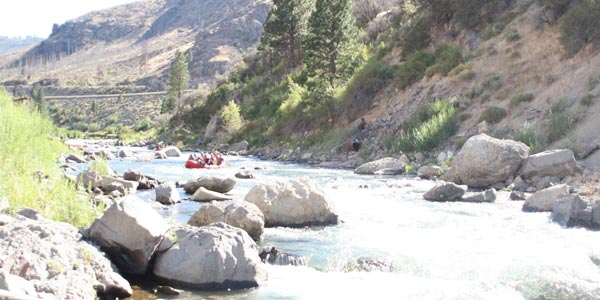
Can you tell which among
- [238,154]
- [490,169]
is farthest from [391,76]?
[490,169]

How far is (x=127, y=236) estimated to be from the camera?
7867 mm

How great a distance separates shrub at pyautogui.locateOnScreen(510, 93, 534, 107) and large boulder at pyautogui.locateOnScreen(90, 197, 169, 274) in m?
18.7

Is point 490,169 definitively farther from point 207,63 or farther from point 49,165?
point 207,63

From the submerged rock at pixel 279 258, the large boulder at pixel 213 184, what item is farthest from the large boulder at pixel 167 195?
the submerged rock at pixel 279 258

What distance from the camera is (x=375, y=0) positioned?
49.0m

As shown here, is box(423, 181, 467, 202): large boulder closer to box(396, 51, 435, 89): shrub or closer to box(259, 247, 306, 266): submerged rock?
box(259, 247, 306, 266): submerged rock

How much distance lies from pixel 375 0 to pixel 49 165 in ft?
135

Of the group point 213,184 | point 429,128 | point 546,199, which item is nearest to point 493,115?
point 429,128

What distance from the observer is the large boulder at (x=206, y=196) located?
50.1 feet

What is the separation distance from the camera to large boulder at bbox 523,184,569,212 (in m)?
12.9

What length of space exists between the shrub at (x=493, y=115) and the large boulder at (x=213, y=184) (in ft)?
38.8

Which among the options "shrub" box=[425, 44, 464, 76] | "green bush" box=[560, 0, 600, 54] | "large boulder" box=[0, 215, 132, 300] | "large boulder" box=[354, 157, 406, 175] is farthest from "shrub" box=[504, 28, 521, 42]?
"large boulder" box=[0, 215, 132, 300]

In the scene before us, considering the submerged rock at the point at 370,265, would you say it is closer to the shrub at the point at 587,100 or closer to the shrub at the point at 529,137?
the shrub at the point at 529,137

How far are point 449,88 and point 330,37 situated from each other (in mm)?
10561
